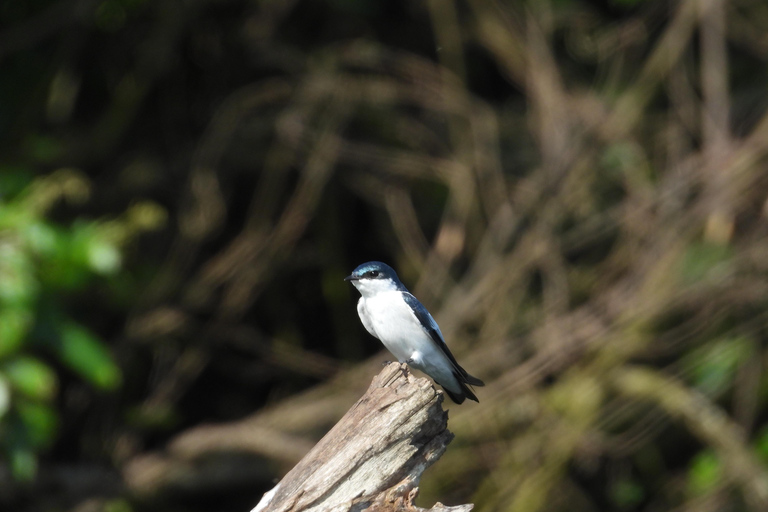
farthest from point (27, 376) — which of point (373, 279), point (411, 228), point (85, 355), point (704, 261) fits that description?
point (704, 261)

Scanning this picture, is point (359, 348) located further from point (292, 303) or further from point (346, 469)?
point (346, 469)

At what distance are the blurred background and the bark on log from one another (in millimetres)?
2301

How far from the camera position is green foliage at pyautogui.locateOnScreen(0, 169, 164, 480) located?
407cm

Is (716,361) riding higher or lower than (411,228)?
lower

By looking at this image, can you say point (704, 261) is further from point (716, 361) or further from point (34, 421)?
point (34, 421)

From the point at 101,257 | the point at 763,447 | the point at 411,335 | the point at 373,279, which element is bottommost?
the point at 763,447

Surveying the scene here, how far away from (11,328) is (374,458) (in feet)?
7.03

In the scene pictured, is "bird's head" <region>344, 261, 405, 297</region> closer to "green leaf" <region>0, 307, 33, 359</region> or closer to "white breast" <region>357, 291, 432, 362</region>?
"white breast" <region>357, 291, 432, 362</region>

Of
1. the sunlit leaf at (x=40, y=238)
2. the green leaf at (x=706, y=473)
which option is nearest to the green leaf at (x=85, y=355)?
the sunlit leaf at (x=40, y=238)

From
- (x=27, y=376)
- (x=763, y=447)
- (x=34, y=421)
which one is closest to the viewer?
(x=27, y=376)

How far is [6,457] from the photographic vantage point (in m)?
4.67

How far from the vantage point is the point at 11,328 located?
160 inches

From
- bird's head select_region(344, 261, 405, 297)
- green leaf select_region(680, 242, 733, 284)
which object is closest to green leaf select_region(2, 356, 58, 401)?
bird's head select_region(344, 261, 405, 297)

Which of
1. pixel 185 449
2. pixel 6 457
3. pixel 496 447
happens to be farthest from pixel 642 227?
pixel 6 457
